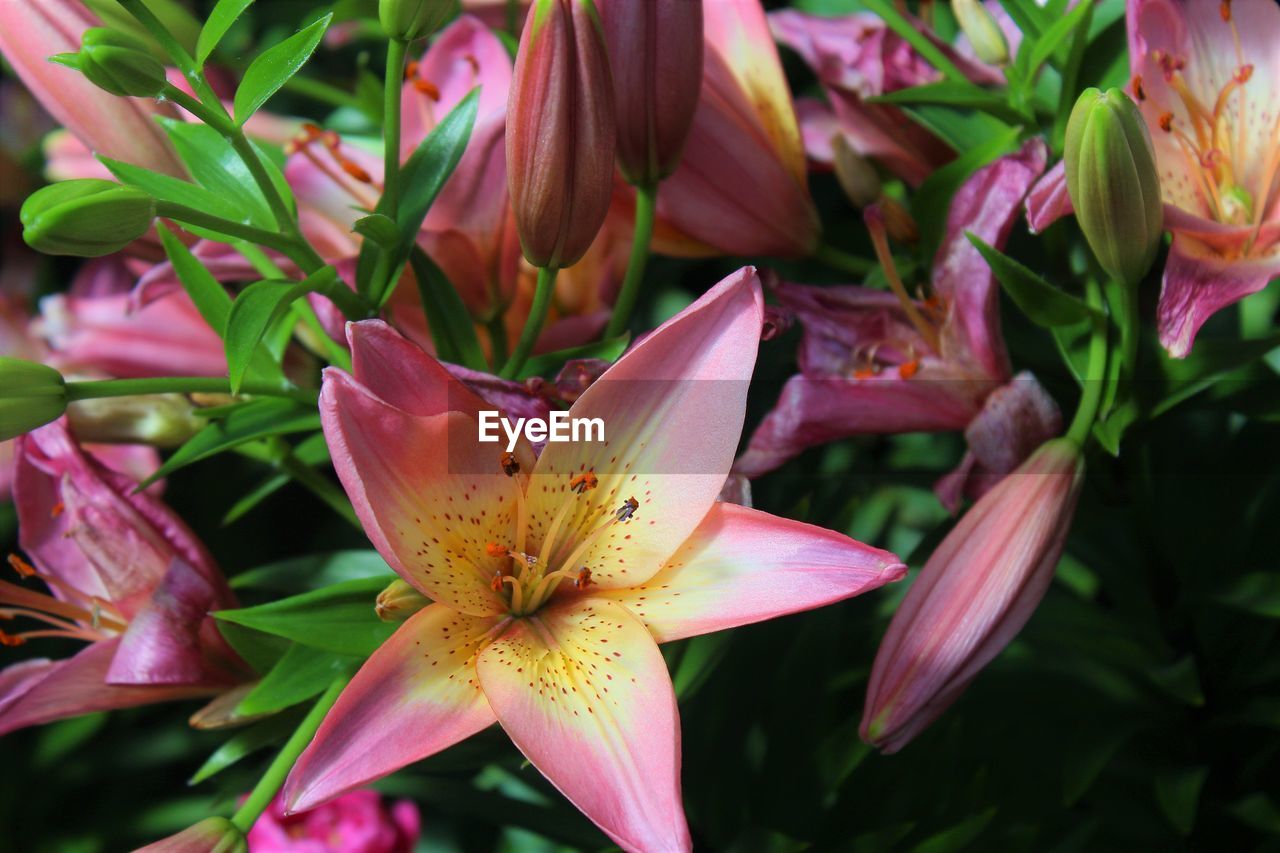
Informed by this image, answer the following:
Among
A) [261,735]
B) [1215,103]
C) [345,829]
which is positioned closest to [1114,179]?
[1215,103]

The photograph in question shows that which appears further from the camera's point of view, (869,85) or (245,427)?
(869,85)

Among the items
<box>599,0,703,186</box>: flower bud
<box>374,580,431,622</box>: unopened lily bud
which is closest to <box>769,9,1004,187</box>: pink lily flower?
<box>599,0,703,186</box>: flower bud

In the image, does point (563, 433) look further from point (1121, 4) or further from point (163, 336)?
point (1121, 4)

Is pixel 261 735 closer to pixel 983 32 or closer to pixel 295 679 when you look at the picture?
pixel 295 679

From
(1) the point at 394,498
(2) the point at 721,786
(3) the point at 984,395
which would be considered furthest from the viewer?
(2) the point at 721,786

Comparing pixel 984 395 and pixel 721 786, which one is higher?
pixel 984 395

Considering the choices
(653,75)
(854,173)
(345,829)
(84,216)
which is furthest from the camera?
(345,829)

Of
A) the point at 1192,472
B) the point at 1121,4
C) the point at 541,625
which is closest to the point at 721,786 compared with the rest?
the point at 541,625
